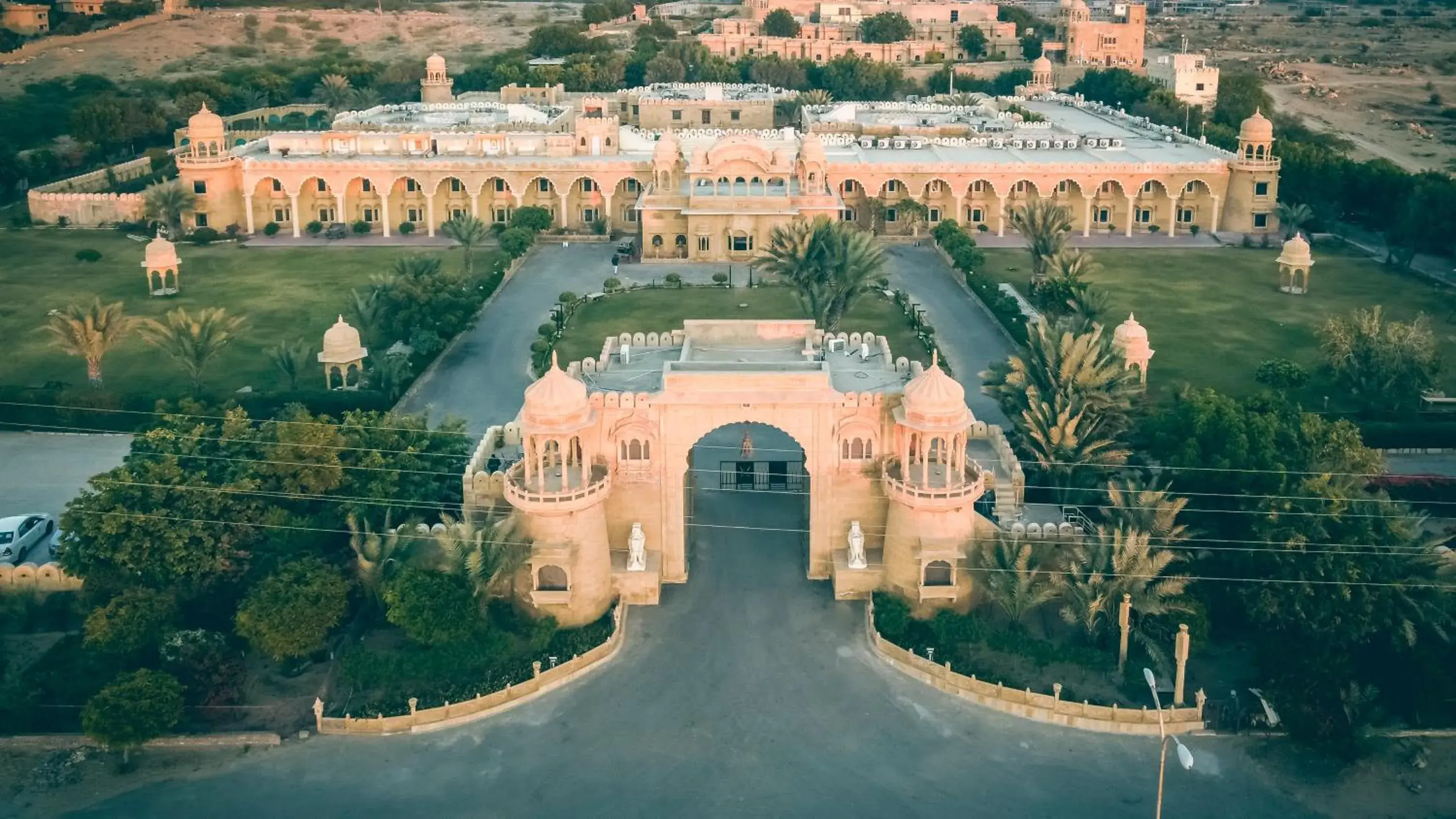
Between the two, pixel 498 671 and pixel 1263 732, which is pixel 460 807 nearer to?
pixel 498 671

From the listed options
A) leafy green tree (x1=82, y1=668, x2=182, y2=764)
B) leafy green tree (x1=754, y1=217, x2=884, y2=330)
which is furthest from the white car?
leafy green tree (x1=754, y1=217, x2=884, y2=330)

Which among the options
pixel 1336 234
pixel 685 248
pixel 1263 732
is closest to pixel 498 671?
pixel 1263 732

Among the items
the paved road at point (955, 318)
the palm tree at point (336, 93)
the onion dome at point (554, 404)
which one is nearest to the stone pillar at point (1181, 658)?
the onion dome at point (554, 404)

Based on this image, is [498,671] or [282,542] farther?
[282,542]

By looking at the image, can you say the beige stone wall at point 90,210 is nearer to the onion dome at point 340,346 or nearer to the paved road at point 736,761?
the onion dome at point 340,346

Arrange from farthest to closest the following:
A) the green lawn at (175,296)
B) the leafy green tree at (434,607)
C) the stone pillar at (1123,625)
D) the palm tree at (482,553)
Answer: the green lawn at (175,296)
the palm tree at (482,553)
the leafy green tree at (434,607)
the stone pillar at (1123,625)

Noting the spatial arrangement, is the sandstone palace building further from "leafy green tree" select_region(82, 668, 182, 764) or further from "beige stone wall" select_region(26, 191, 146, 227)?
"leafy green tree" select_region(82, 668, 182, 764)

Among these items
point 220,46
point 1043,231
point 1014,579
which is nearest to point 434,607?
point 1014,579
